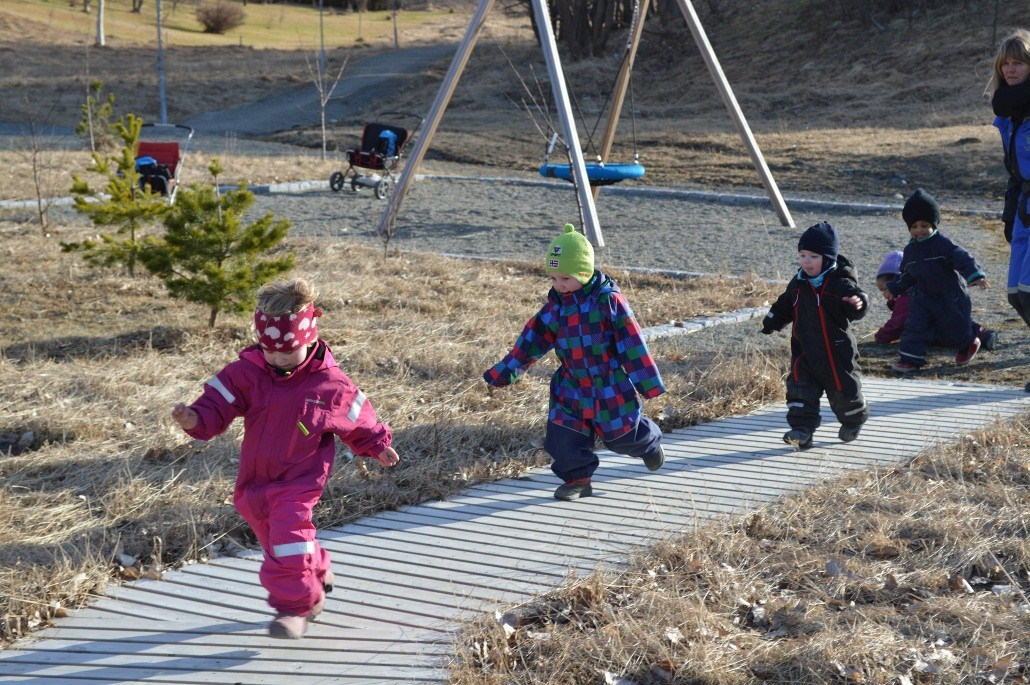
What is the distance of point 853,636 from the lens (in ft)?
12.9

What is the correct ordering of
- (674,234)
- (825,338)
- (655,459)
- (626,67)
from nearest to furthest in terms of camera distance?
(655,459)
(825,338)
(626,67)
(674,234)

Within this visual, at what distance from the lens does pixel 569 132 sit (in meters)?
12.7

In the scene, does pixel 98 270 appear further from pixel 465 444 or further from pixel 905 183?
pixel 905 183

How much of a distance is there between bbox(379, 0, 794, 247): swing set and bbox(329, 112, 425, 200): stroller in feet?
14.2

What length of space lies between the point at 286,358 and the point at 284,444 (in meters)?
0.30

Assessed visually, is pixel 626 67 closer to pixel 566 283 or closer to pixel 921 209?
pixel 921 209

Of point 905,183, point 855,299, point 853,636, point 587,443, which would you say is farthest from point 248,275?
point 905,183

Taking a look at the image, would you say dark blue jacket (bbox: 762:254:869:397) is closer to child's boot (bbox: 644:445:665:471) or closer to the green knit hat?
child's boot (bbox: 644:445:665:471)

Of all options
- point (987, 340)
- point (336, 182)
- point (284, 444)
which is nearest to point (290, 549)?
point (284, 444)

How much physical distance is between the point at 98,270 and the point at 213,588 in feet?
23.9

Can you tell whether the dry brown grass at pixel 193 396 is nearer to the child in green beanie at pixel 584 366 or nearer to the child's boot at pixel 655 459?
the child in green beanie at pixel 584 366

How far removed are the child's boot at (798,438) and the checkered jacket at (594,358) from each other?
119cm

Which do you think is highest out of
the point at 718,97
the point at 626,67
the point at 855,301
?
the point at 718,97

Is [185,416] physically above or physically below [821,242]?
below
